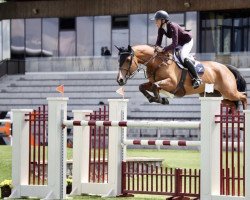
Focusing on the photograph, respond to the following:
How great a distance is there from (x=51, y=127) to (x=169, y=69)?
1789 mm

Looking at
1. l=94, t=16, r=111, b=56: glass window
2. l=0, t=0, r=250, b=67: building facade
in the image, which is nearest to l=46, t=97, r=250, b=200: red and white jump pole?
l=0, t=0, r=250, b=67: building facade

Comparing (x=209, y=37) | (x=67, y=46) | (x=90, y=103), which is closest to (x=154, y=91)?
(x=90, y=103)

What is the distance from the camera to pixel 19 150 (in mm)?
11969

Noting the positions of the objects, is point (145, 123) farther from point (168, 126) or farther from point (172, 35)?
point (172, 35)

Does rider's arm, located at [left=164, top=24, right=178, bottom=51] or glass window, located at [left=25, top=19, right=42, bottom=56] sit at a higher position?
glass window, located at [left=25, top=19, right=42, bottom=56]

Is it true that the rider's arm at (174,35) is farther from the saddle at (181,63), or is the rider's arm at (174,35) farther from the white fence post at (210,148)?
the white fence post at (210,148)

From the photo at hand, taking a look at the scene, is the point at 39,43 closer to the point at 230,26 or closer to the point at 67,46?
the point at 67,46

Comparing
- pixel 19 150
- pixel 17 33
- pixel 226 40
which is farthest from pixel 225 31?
pixel 19 150

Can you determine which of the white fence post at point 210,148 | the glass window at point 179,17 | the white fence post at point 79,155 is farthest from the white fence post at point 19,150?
the glass window at point 179,17

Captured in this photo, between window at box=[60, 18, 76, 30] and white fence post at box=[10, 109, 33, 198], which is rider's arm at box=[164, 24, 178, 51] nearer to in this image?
white fence post at box=[10, 109, 33, 198]

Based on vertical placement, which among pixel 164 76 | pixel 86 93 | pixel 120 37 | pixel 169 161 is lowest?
pixel 169 161

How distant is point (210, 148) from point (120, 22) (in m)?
29.7

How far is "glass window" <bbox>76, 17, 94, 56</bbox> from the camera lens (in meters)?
40.3

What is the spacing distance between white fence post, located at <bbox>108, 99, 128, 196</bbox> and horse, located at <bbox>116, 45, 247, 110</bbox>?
1.29 meters
